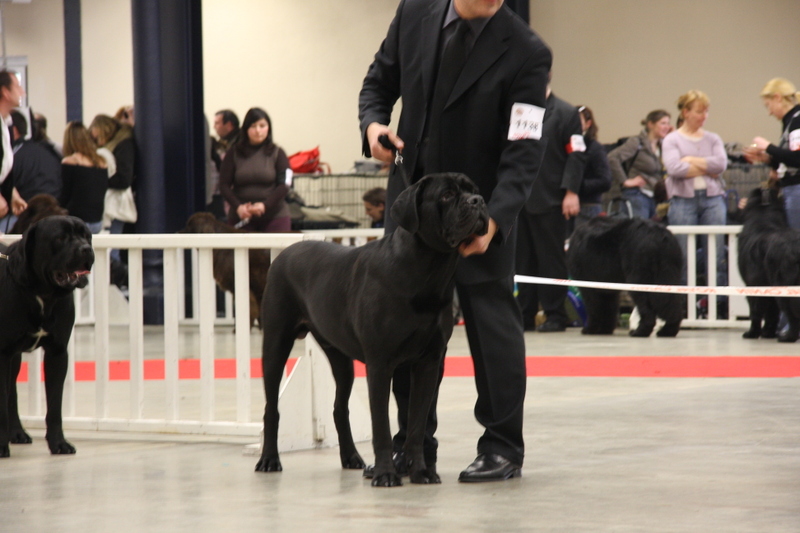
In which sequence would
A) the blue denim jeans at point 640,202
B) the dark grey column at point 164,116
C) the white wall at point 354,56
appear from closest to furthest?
the dark grey column at point 164,116 < the blue denim jeans at point 640,202 < the white wall at point 354,56

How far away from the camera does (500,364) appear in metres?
3.36

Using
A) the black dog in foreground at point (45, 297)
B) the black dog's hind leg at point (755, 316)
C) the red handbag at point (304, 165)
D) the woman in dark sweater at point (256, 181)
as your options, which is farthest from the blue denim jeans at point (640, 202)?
the black dog in foreground at point (45, 297)

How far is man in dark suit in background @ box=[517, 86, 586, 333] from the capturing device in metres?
8.19

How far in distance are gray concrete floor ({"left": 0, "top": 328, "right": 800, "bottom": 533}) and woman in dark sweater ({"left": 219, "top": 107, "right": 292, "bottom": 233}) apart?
3914 mm

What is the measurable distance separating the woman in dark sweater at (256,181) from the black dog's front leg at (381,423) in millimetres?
5452

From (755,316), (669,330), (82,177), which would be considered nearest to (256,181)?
(82,177)

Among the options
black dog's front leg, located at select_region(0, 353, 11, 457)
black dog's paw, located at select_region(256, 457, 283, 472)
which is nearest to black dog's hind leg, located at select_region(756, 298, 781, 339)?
black dog's paw, located at select_region(256, 457, 283, 472)

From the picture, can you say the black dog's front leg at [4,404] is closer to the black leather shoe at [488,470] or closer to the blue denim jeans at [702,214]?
the black leather shoe at [488,470]

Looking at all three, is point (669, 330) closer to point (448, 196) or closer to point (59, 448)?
point (59, 448)

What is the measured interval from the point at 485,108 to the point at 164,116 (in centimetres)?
668

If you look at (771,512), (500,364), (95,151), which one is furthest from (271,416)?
(95,151)

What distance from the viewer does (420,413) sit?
326 centimetres

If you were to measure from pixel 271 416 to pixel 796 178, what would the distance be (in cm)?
476

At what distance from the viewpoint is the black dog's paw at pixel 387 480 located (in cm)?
325
